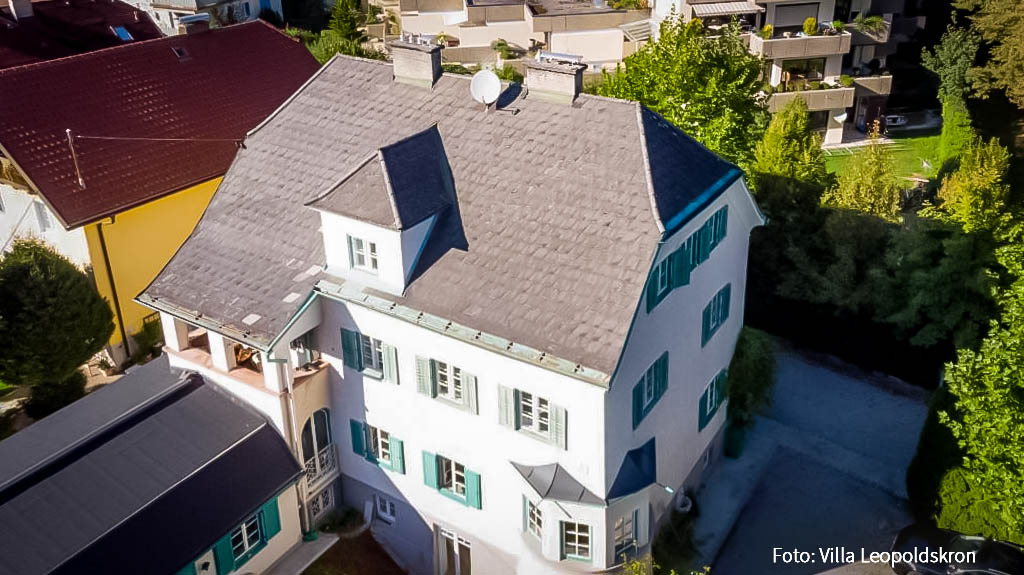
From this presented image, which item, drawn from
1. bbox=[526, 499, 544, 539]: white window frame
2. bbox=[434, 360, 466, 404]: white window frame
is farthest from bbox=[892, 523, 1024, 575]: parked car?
bbox=[434, 360, 466, 404]: white window frame

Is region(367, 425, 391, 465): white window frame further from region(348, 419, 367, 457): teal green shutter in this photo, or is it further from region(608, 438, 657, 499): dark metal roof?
region(608, 438, 657, 499): dark metal roof

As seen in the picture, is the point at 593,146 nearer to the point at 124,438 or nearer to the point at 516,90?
the point at 516,90

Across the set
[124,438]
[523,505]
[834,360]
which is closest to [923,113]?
[834,360]

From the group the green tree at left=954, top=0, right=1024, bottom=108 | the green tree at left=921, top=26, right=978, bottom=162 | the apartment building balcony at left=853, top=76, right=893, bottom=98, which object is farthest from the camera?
the apartment building balcony at left=853, top=76, right=893, bottom=98

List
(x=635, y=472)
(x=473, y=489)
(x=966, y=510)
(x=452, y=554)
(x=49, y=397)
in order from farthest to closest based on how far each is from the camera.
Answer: (x=49, y=397), (x=966, y=510), (x=452, y=554), (x=473, y=489), (x=635, y=472)

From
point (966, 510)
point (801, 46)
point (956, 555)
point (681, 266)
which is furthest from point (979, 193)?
point (801, 46)

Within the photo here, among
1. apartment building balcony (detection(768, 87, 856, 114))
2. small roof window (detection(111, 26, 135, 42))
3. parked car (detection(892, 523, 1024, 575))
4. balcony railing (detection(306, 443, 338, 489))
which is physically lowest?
parked car (detection(892, 523, 1024, 575))

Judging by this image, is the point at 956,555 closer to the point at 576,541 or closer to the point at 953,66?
the point at 576,541
